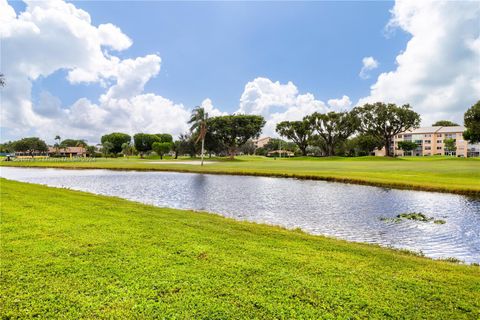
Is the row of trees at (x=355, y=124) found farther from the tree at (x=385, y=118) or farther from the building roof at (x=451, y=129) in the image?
the building roof at (x=451, y=129)

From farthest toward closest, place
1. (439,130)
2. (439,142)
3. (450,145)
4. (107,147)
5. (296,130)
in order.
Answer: (439,130), (107,147), (439,142), (450,145), (296,130)

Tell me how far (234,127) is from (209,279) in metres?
98.6

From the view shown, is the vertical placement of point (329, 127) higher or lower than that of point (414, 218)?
higher

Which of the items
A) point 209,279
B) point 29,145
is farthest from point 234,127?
point 29,145

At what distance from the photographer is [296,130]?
115 meters

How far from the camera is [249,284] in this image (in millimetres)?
5461

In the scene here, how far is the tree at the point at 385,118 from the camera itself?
313 feet

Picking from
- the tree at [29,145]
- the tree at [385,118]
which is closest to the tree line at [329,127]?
the tree at [385,118]

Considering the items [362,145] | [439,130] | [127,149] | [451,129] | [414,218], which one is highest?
[451,129]

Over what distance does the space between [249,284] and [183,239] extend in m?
3.27

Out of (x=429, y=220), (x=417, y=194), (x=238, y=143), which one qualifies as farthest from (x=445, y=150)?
(x=429, y=220)

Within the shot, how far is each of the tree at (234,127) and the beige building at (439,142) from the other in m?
90.6

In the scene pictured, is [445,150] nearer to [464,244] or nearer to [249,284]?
[464,244]

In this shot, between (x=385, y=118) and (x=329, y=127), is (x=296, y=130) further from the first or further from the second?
(x=385, y=118)
